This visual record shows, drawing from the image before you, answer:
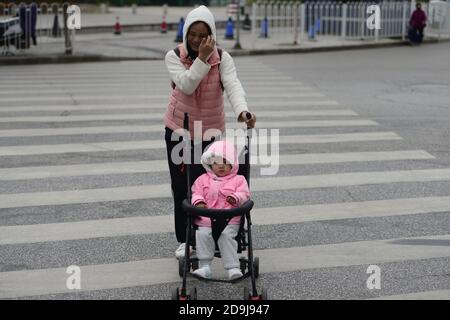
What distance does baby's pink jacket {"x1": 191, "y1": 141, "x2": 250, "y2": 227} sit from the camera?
4.95 m

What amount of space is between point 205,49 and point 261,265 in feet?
5.45

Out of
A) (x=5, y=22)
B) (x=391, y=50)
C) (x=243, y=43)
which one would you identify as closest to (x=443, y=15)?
(x=391, y=50)

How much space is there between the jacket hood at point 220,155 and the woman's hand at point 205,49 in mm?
564

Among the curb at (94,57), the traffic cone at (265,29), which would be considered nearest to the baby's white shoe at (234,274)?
the curb at (94,57)

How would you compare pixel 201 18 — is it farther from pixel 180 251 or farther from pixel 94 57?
pixel 94 57

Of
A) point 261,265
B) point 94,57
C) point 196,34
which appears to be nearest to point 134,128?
point 261,265

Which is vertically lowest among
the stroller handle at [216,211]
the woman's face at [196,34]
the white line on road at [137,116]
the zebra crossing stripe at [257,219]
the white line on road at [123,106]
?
the zebra crossing stripe at [257,219]

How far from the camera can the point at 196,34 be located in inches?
204

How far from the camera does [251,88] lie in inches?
603

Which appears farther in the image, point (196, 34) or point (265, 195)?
point (265, 195)

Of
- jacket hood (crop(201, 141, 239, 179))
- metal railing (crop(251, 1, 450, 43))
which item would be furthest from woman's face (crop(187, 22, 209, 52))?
metal railing (crop(251, 1, 450, 43))

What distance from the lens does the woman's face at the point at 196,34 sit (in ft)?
16.9

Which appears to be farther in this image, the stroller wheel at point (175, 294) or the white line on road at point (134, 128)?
the white line on road at point (134, 128)

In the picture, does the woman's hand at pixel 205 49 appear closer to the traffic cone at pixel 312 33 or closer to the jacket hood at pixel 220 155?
the jacket hood at pixel 220 155
